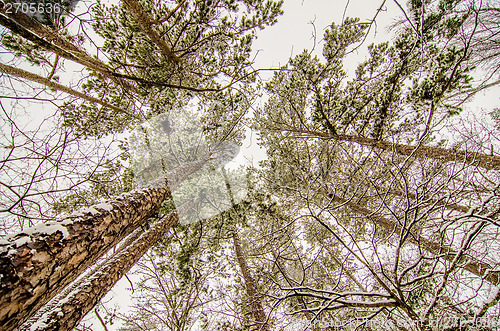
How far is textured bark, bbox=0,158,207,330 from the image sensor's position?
46.2 inches

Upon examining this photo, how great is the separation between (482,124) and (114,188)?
876cm

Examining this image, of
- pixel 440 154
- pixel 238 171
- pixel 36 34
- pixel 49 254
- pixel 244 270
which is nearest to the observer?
pixel 49 254

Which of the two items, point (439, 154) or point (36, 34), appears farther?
point (439, 154)

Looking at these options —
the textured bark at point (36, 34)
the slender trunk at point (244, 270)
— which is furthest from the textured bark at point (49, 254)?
the slender trunk at point (244, 270)

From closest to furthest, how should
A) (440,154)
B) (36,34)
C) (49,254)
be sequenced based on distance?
(49,254), (36,34), (440,154)

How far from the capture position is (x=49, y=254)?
56.6 inches

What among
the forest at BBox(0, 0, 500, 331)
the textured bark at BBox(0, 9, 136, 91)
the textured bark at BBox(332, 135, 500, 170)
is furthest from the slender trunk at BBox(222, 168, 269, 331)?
the textured bark at BBox(0, 9, 136, 91)

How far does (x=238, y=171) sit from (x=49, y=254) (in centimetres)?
637

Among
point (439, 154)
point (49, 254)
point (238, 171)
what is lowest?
point (49, 254)

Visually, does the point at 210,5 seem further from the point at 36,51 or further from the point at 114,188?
the point at 114,188

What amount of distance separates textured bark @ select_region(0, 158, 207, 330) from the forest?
0.01 meters

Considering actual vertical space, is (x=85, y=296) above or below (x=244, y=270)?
below

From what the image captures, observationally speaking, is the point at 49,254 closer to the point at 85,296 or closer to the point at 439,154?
the point at 85,296

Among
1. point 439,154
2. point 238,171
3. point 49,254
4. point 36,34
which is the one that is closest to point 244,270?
point 238,171
